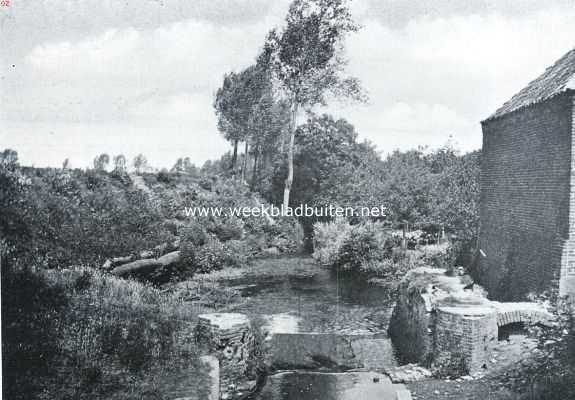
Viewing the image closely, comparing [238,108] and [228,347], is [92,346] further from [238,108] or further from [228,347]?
[238,108]

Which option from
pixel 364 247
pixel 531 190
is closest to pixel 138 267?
pixel 364 247

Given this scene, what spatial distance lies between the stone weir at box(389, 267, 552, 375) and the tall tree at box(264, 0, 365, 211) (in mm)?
7480

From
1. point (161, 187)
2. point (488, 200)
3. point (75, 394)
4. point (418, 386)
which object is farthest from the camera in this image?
point (161, 187)

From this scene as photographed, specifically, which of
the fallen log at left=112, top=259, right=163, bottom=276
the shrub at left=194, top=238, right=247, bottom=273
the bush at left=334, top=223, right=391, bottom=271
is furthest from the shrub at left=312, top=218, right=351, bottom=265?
the fallen log at left=112, top=259, right=163, bottom=276

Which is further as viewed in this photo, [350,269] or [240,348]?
[350,269]

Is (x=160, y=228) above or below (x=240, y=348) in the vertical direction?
above

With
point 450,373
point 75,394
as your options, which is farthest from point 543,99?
point 75,394

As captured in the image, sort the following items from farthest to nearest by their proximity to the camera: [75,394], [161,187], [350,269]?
[161,187] → [350,269] → [75,394]

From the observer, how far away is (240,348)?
8.42 metres

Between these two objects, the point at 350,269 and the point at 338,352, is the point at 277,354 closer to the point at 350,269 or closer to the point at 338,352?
the point at 338,352

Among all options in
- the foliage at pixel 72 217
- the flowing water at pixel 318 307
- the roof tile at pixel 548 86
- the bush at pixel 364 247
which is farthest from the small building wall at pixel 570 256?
the foliage at pixel 72 217

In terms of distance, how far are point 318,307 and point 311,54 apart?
8.31 metres

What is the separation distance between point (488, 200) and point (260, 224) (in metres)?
16.9

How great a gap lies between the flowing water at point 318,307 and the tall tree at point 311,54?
635cm
